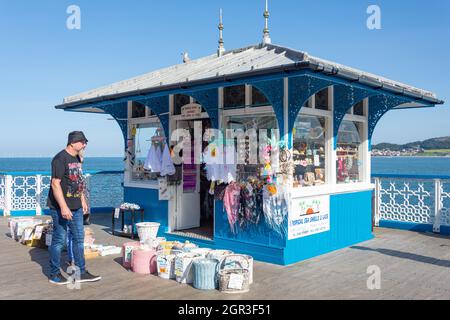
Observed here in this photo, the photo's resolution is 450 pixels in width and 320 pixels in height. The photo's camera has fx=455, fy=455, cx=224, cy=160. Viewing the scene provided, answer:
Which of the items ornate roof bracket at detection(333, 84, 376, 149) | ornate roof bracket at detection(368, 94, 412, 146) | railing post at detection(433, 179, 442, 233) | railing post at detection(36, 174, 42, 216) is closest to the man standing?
ornate roof bracket at detection(333, 84, 376, 149)

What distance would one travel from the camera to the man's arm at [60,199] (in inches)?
204

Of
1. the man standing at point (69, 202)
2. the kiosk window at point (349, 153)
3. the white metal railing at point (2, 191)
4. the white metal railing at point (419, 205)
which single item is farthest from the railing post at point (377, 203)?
the white metal railing at point (2, 191)

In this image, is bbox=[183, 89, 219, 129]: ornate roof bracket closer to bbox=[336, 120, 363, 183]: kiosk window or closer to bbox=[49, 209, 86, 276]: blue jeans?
bbox=[336, 120, 363, 183]: kiosk window

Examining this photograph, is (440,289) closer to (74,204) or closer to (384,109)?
(384,109)

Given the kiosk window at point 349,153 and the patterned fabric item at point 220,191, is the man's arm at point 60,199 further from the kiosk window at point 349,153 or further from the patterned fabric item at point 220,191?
the kiosk window at point 349,153

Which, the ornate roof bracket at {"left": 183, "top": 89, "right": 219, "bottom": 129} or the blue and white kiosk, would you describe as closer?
the blue and white kiosk

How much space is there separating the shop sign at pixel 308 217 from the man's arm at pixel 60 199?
296 centimetres

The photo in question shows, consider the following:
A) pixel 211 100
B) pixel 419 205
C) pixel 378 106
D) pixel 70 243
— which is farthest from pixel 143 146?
pixel 419 205

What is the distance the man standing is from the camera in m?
5.35

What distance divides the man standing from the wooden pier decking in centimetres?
30

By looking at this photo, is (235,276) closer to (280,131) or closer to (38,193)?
(280,131)

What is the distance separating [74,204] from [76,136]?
2.70ft

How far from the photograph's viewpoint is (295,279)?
221 inches
